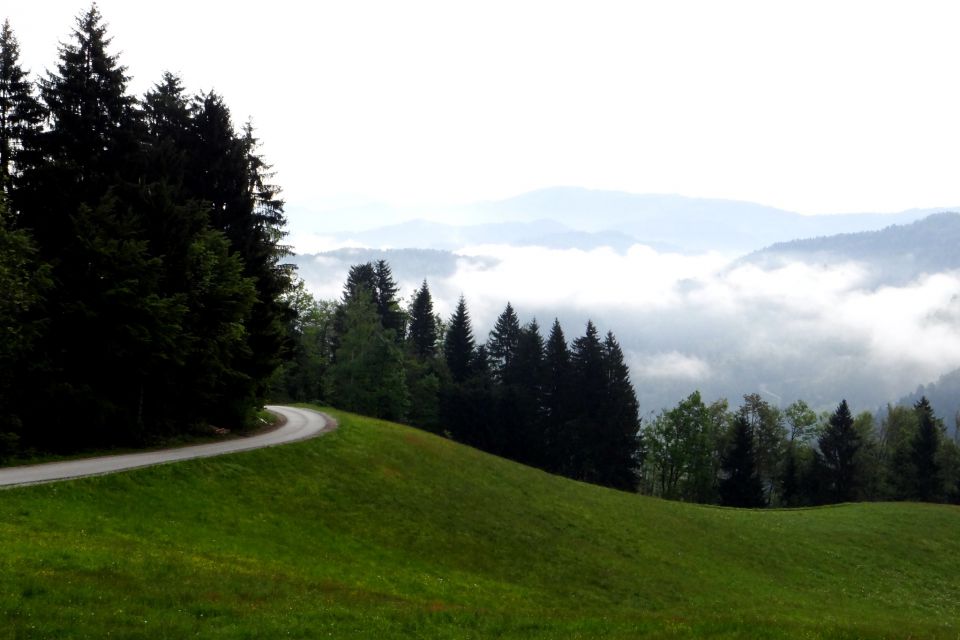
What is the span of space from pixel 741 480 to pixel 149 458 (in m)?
74.2

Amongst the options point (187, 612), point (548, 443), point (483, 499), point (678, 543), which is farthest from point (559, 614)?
point (548, 443)

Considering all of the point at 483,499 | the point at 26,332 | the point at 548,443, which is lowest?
the point at 548,443

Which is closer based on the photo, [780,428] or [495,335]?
[780,428]

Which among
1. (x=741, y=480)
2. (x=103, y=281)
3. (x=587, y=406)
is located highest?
(x=103, y=281)

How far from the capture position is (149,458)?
27.2 m

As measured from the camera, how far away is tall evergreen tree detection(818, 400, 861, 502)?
86.7 metres

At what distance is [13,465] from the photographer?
79.7 feet

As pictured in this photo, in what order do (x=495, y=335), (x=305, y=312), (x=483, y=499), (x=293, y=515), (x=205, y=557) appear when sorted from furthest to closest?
(x=495, y=335), (x=305, y=312), (x=483, y=499), (x=293, y=515), (x=205, y=557)

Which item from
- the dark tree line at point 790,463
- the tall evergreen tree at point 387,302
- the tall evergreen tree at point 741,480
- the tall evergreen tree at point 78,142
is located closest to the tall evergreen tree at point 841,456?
the dark tree line at point 790,463

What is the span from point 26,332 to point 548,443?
240 feet

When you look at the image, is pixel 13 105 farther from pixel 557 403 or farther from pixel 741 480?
pixel 741 480

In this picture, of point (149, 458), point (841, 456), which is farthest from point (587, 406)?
point (149, 458)

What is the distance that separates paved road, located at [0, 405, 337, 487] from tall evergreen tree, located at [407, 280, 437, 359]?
214 feet

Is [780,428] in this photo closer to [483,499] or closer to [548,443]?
[548,443]
